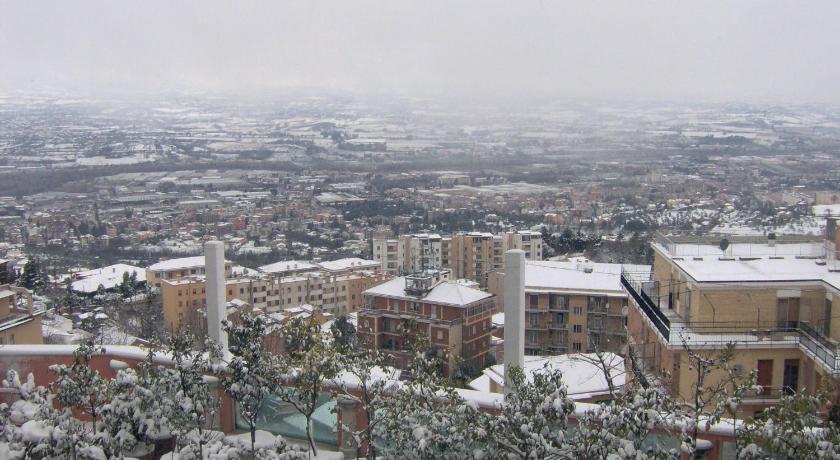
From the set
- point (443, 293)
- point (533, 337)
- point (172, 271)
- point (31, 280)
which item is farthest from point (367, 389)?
point (172, 271)

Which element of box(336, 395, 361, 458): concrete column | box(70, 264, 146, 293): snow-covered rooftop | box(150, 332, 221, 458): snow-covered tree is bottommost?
box(70, 264, 146, 293): snow-covered rooftop

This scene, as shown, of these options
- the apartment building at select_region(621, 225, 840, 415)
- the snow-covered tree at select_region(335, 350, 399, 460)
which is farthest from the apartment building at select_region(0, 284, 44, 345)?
the apartment building at select_region(621, 225, 840, 415)

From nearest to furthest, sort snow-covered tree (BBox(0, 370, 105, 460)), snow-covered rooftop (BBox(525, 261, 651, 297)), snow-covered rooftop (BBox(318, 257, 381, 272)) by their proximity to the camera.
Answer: snow-covered tree (BBox(0, 370, 105, 460))
snow-covered rooftop (BBox(525, 261, 651, 297))
snow-covered rooftop (BBox(318, 257, 381, 272))

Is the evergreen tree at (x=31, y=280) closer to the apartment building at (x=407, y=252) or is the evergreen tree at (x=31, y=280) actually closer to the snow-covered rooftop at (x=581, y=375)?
the apartment building at (x=407, y=252)

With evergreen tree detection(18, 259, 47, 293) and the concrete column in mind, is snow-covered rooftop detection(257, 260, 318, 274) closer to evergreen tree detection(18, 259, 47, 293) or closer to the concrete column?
evergreen tree detection(18, 259, 47, 293)

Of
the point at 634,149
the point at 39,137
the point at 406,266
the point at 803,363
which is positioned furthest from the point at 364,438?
the point at 39,137

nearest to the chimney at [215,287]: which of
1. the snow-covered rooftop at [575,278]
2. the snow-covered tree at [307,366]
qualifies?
the snow-covered tree at [307,366]

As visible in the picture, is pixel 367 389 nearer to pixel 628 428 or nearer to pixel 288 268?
pixel 628 428
